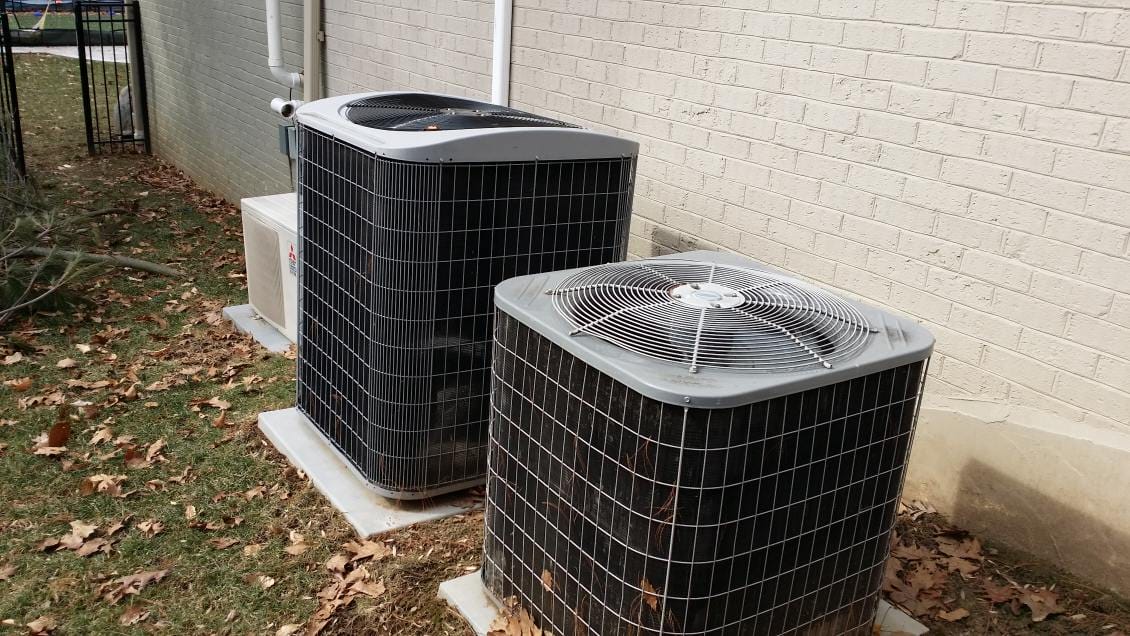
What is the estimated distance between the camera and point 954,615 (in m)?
3.37

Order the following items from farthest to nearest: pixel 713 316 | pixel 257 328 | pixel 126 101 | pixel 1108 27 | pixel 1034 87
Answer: pixel 126 101
pixel 257 328
pixel 1034 87
pixel 1108 27
pixel 713 316

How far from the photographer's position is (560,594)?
2.84 metres

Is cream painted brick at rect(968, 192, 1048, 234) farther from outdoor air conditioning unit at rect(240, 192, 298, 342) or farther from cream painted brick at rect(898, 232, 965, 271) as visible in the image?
outdoor air conditioning unit at rect(240, 192, 298, 342)

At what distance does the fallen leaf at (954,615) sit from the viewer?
11.0 feet

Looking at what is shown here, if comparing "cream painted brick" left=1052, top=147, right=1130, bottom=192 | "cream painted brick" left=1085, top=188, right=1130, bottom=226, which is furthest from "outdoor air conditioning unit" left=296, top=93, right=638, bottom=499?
"cream painted brick" left=1085, top=188, right=1130, bottom=226

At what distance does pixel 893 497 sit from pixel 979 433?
112 cm

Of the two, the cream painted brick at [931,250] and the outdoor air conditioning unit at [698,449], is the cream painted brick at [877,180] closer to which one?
the cream painted brick at [931,250]

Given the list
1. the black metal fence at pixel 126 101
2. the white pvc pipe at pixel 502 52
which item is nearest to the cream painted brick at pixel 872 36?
the white pvc pipe at pixel 502 52

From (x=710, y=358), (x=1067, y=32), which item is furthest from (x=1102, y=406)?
(x=710, y=358)

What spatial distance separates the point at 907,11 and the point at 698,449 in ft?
7.30

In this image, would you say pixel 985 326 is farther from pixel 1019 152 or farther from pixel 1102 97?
pixel 1102 97

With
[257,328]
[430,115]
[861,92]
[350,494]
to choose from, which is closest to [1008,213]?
[861,92]

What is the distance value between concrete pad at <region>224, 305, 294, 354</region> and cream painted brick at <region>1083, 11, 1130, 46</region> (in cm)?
446

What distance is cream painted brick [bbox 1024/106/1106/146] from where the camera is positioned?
3.17 meters
